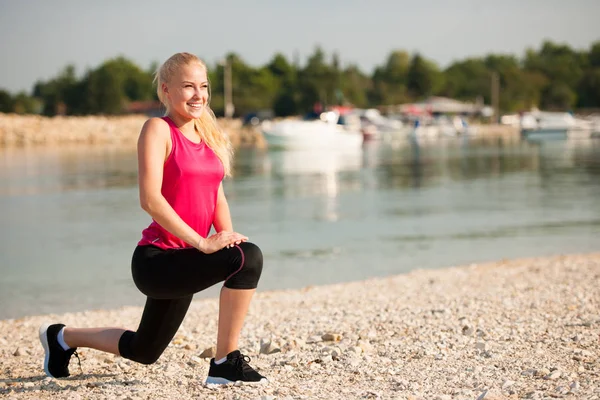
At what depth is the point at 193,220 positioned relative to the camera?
4.07 m

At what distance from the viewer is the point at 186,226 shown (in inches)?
154

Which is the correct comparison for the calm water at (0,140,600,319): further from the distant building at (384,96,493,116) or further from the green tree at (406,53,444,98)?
the green tree at (406,53,444,98)

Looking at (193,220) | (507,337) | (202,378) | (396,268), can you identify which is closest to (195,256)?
(193,220)

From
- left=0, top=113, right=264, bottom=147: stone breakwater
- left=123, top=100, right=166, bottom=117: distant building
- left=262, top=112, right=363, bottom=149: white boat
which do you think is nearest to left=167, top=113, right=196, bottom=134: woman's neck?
left=262, top=112, right=363, bottom=149: white boat

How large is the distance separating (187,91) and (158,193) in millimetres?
562

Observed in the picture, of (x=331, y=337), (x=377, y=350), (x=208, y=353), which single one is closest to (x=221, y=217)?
(x=208, y=353)

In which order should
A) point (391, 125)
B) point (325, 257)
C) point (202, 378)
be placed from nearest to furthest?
point (202, 378) → point (325, 257) → point (391, 125)

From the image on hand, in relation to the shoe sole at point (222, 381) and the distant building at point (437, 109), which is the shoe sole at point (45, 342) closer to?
the shoe sole at point (222, 381)

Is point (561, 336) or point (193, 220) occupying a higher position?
point (193, 220)

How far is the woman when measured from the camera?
12.8 ft

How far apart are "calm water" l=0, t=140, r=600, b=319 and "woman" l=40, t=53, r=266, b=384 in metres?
5.09

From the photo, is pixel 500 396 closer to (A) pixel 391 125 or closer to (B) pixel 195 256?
(B) pixel 195 256

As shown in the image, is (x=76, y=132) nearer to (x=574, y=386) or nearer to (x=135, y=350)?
(x=135, y=350)

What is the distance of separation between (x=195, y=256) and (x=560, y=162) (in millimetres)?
34861
